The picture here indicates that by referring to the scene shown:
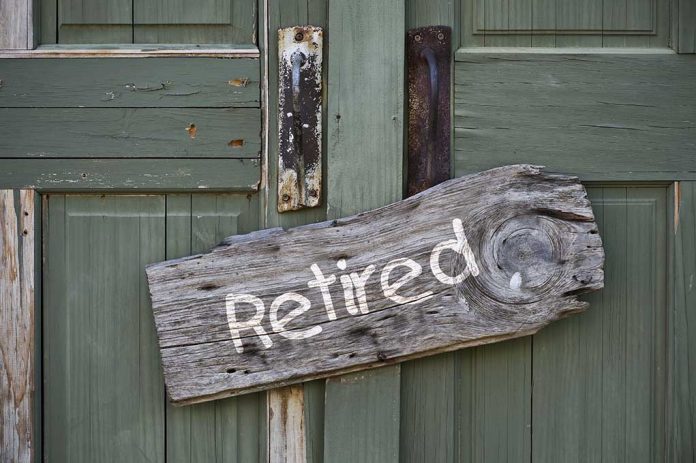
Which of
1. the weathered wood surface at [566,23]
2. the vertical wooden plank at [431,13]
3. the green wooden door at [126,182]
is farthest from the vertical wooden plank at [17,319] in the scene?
the weathered wood surface at [566,23]

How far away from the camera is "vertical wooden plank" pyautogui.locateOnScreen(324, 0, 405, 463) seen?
5.08 ft

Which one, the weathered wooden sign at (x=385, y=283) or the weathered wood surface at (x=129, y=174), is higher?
the weathered wood surface at (x=129, y=174)

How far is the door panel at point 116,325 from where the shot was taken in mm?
1588

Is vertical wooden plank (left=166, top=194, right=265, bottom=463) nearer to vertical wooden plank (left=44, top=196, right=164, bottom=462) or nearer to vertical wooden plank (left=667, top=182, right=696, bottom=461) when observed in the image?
vertical wooden plank (left=44, top=196, right=164, bottom=462)

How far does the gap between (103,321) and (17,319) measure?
0.18 m

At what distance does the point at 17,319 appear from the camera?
1574 millimetres

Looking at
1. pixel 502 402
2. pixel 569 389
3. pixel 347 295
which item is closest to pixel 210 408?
pixel 347 295

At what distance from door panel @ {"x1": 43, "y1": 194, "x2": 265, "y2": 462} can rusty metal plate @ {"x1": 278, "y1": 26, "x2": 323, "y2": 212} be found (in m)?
0.11

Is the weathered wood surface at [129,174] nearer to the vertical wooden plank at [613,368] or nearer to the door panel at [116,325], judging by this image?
the door panel at [116,325]

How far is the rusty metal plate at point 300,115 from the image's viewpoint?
1.55 meters

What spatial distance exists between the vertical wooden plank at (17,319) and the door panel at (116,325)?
0.03 m

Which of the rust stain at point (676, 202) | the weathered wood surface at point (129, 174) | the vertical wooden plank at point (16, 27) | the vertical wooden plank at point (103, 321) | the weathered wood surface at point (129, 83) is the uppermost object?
the vertical wooden plank at point (16, 27)

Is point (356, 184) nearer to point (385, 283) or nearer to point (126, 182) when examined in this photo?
point (385, 283)

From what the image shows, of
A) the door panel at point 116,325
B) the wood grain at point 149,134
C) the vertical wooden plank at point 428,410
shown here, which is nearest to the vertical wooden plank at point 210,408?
the door panel at point 116,325
